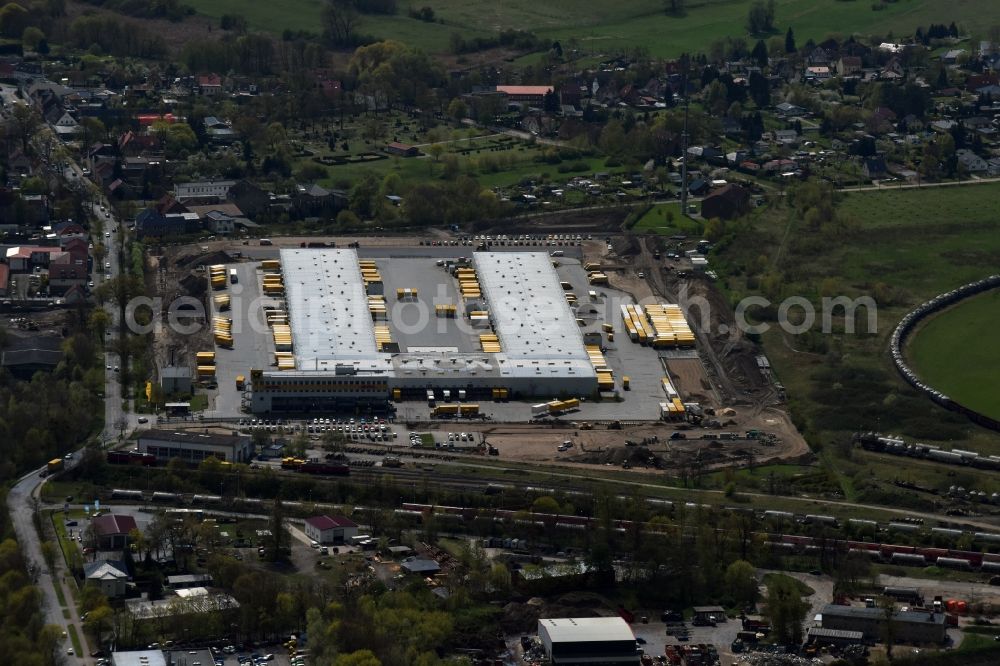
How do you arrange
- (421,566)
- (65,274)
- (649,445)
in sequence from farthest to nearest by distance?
(65,274) < (649,445) < (421,566)

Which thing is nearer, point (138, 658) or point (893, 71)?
point (138, 658)

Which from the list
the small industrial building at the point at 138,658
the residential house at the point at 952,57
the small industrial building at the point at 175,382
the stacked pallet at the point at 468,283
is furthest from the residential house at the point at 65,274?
the residential house at the point at 952,57

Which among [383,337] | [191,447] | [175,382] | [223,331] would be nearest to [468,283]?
[383,337]

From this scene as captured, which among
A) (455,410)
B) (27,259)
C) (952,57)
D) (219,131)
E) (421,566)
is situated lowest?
(421,566)

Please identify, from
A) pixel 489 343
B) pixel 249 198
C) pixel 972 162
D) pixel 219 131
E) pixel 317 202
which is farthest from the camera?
pixel 219 131

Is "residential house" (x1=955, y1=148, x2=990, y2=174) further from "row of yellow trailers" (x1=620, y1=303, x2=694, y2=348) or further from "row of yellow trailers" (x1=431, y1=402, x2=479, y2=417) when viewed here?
"row of yellow trailers" (x1=431, y1=402, x2=479, y2=417)

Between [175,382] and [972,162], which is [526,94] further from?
[175,382]

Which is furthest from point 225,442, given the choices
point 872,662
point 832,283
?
point 832,283
